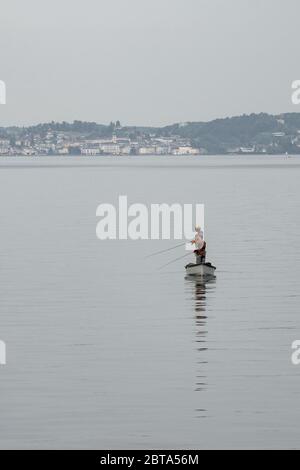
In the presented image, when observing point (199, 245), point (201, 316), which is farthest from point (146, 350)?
point (199, 245)

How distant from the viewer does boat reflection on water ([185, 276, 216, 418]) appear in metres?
29.9

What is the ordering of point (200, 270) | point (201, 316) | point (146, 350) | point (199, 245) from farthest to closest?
point (200, 270) < point (199, 245) < point (201, 316) < point (146, 350)

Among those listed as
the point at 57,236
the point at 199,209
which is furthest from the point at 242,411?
the point at 199,209

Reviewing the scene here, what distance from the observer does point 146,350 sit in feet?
112

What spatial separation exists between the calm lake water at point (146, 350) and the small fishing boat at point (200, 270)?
2.04ft

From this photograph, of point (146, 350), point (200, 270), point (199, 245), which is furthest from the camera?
point (200, 270)

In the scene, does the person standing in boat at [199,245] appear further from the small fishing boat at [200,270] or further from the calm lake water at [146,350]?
the calm lake water at [146,350]

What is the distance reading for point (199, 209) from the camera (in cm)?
11619

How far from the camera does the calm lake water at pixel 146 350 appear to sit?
25484mm

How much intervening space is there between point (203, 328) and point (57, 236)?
42.6 metres

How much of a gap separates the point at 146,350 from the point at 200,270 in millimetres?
17412

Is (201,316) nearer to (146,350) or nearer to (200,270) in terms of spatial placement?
(146,350)

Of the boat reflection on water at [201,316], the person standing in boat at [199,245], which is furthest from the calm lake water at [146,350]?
the person standing in boat at [199,245]

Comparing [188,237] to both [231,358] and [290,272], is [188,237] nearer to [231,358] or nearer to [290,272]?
[290,272]
